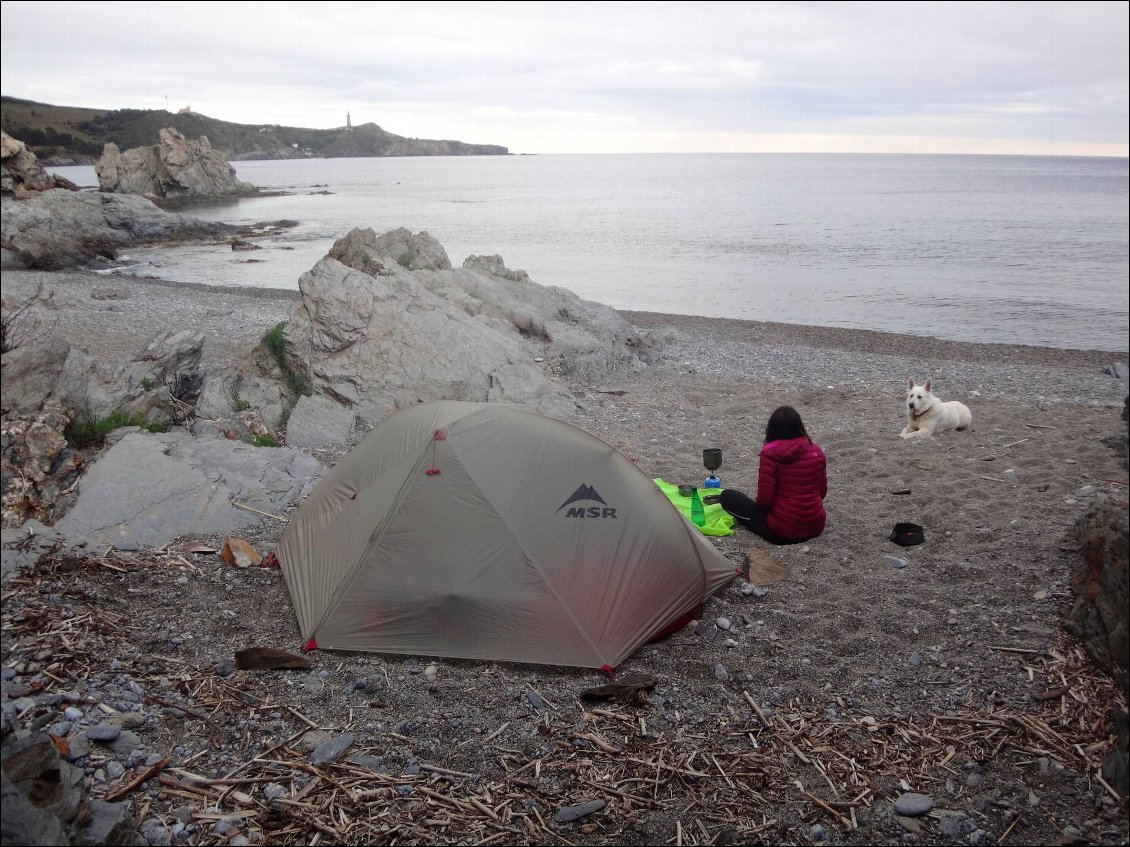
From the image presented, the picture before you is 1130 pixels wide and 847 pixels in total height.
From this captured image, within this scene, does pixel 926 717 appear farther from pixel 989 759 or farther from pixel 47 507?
pixel 47 507

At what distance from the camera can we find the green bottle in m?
7.97

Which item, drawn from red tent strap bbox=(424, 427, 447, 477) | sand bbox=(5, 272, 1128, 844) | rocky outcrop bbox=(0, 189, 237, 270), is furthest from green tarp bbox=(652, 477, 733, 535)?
rocky outcrop bbox=(0, 189, 237, 270)

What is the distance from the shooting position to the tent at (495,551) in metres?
5.66

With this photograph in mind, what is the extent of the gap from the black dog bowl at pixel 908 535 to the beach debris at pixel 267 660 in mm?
5212

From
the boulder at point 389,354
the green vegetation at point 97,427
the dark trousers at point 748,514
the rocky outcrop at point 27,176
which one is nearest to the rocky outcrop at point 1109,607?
the dark trousers at point 748,514

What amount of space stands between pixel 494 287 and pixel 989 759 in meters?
15.5

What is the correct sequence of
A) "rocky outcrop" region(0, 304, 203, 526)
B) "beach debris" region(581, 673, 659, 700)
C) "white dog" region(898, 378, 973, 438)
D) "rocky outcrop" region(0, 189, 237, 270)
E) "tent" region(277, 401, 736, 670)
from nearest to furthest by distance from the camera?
"beach debris" region(581, 673, 659, 700) → "tent" region(277, 401, 736, 670) → "rocky outcrop" region(0, 304, 203, 526) → "white dog" region(898, 378, 973, 438) → "rocky outcrop" region(0, 189, 237, 270)

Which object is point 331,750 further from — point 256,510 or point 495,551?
point 256,510

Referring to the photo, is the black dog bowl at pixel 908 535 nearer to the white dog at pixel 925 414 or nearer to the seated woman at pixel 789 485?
the seated woman at pixel 789 485

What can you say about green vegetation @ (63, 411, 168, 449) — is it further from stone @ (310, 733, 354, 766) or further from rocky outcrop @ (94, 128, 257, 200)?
rocky outcrop @ (94, 128, 257, 200)

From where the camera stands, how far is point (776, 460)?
7.36 meters

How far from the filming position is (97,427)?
25.9ft

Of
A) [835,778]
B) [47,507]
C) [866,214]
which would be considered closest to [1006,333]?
[835,778]

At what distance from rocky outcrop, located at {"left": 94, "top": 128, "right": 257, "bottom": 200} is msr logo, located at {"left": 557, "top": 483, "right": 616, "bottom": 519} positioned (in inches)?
3074
